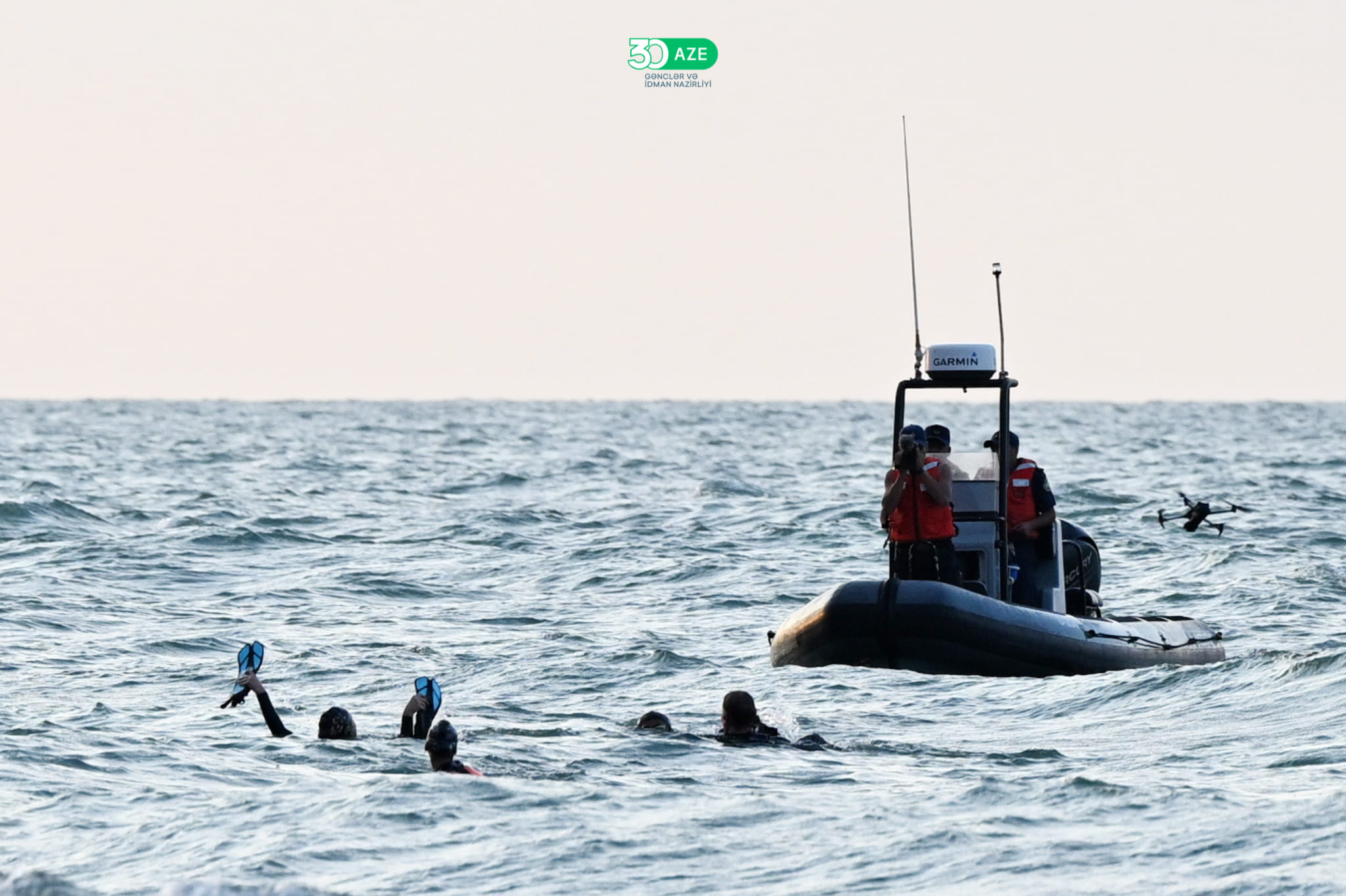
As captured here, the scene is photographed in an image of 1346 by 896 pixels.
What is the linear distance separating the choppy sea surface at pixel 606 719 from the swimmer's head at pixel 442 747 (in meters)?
0.22

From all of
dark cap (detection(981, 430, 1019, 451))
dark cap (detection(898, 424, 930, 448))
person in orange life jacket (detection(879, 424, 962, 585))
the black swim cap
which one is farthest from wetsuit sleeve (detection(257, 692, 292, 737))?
dark cap (detection(981, 430, 1019, 451))

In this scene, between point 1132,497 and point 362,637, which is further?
point 1132,497

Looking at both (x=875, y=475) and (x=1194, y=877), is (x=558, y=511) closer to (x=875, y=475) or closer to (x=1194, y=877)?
(x=875, y=475)

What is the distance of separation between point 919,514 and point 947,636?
2.78ft

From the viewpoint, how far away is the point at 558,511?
30359 mm

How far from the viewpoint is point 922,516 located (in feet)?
43.0

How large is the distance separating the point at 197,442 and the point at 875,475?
2733 centimetres

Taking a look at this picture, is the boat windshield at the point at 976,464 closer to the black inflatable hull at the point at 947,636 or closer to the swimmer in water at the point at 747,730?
the black inflatable hull at the point at 947,636

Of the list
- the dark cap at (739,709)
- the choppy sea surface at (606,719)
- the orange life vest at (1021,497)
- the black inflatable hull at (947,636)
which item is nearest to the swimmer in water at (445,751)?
the choppy sea surface at (606,719)

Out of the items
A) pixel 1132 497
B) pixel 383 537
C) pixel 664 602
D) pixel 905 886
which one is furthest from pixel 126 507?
pixel 905 886

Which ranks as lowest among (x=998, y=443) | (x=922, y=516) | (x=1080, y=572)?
(x=1080, y=572)

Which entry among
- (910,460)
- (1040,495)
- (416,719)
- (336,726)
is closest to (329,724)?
(336,726)

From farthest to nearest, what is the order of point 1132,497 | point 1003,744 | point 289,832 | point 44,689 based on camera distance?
point 1132,497
point 44,689
point 1003,744
point 289,832

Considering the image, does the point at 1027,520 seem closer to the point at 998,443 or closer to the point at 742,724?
the point at 998,443
